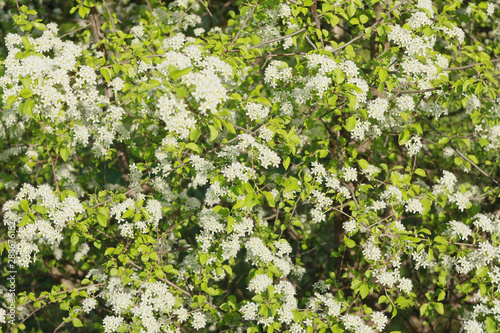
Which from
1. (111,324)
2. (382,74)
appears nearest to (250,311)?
(111,324)

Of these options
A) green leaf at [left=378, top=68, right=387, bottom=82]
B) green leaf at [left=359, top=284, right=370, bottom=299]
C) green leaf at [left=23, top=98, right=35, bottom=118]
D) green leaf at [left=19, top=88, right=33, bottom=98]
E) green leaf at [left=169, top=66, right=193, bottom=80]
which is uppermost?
green leaf at [left=169, top=66, right=193, bottom=80]

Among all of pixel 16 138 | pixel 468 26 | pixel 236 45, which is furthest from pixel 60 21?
pixel 468 26

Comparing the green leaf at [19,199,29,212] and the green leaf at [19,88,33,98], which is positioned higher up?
the green leaf at [19,88,33,98]

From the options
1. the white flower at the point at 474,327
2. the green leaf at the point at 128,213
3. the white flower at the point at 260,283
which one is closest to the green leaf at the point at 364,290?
the white flower at the point at 260,283

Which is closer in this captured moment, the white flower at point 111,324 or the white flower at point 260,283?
the white flower at point 260,283

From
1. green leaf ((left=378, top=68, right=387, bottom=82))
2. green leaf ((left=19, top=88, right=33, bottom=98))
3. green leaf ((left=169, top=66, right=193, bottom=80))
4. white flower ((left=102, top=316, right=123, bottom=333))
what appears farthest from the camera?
white flower ((left=102, top=316, right=123, bottom=333))

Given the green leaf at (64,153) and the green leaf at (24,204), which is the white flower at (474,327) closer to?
the green leaf at (64,153)

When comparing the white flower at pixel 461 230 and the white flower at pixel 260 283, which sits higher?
the white flower at pixel 260 283

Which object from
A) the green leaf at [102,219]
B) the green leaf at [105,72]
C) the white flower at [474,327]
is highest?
the green leaf at [105,72]

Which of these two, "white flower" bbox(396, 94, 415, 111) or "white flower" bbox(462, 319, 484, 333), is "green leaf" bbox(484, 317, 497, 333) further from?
"white flower" bbox(396, 94, 415, 111)

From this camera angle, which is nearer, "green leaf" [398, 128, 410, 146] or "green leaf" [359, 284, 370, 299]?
"green leaf" [359, 284, 370, 299]

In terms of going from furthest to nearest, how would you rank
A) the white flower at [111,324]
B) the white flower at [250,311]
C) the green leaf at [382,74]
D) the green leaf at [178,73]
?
the white flower at [111,324] < the white flower at [250,311] < the green leaf at [382,74] < the green leaf at [178,73]

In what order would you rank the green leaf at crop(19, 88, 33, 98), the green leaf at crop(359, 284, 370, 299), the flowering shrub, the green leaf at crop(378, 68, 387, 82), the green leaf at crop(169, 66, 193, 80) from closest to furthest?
1. the green leaf at crop(169, 66, 193, 80)
2. the green leaf at crop(19, 88, 33, 98)
3. the flowering shrub
4. the green leaf at crop(378, 68, 387, 82)
5. the green leaf at crop(359, 284, 370, 299)

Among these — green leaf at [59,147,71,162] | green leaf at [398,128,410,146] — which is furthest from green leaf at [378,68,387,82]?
green leaf at [59,147,71,162]
